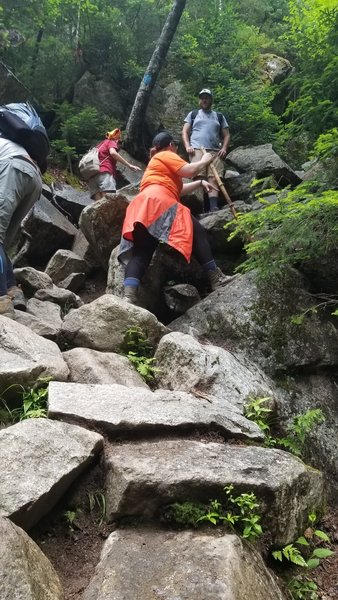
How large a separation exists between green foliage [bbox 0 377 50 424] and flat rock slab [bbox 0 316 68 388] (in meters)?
0.06

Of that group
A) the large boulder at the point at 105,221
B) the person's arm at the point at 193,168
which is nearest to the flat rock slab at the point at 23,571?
the person's arm at the point at 193,168

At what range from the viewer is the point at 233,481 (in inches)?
130

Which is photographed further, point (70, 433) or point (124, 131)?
point (124, 131)

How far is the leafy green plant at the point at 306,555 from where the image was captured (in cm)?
319

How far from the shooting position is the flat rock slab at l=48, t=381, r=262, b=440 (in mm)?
3799

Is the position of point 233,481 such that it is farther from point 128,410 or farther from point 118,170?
point 118,170

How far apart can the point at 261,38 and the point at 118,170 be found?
33.7 feet

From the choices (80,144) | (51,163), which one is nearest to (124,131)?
(80,144)

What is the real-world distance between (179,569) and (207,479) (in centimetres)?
67

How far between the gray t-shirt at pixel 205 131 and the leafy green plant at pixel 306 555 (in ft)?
28.2

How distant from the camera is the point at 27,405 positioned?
4016 millimetres

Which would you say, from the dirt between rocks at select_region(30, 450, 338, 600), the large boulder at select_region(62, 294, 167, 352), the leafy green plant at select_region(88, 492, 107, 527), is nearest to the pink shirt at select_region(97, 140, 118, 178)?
the large boulder at select_region(62, 294, 167, 352)

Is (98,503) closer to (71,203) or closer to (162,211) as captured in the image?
(162,211)

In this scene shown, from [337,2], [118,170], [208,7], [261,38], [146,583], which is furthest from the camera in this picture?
[208,7]
